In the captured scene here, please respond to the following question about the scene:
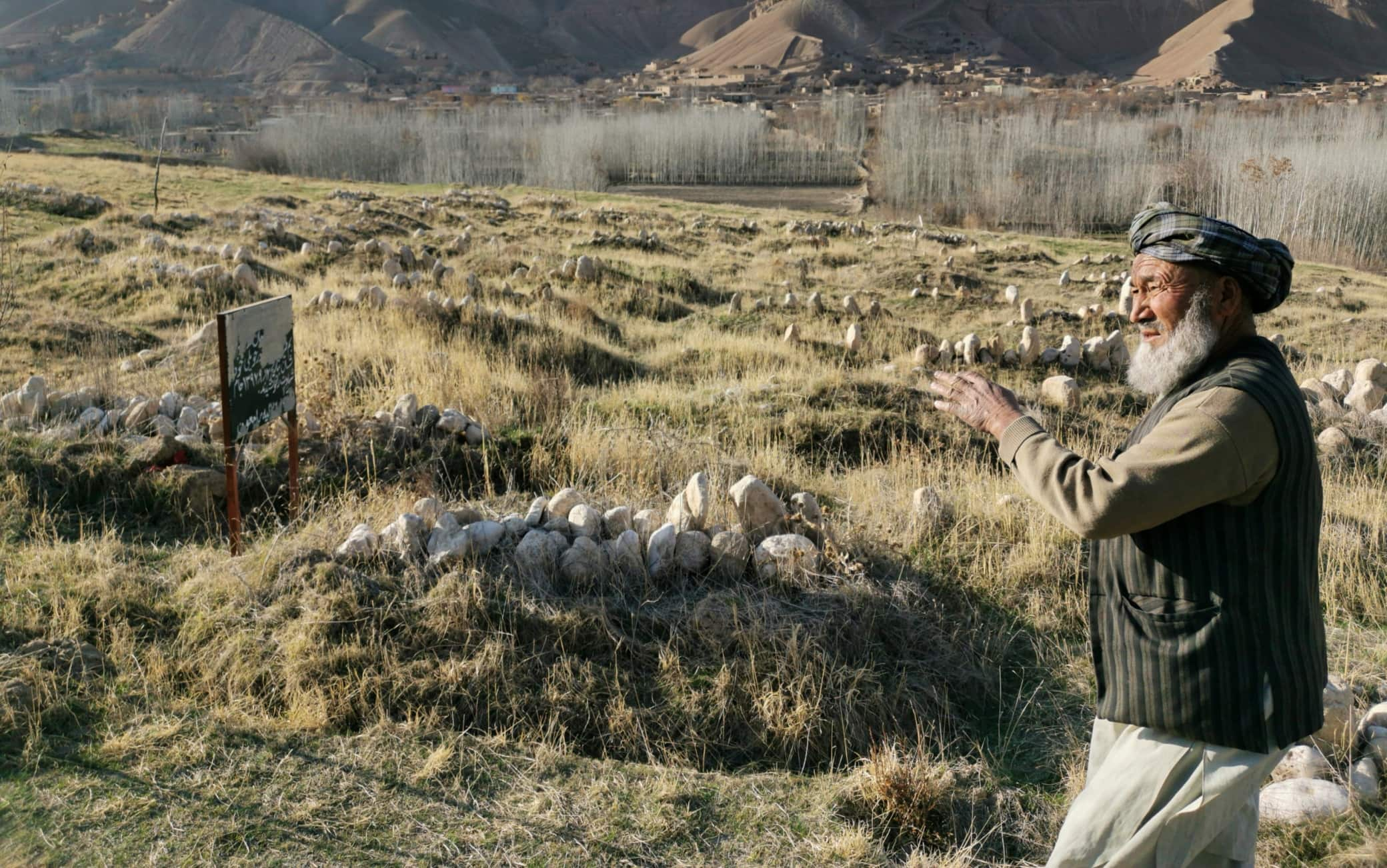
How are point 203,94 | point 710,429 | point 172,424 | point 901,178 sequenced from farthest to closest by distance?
point 203,94 < point 901,178 < point 710,429 < point 172,424

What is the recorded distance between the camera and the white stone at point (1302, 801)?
3.47 m

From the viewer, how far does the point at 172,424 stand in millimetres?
6832

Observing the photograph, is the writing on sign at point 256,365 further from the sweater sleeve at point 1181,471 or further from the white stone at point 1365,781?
the white stone at point 1365,781

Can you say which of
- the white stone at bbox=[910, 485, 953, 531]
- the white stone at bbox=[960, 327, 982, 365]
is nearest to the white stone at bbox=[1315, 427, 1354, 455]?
the white stone at bbox=[960, 327, 982, 365]

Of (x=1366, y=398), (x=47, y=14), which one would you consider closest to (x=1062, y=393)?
(x=1366, y=398)

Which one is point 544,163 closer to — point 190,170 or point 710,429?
point 190,170

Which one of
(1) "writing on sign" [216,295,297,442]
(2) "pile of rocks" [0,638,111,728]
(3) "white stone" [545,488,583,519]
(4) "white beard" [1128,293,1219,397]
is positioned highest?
(4) "white beard" [1128,293,1219,397]

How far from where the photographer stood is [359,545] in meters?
4.86

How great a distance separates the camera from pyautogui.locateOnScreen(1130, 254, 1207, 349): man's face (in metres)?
2.58

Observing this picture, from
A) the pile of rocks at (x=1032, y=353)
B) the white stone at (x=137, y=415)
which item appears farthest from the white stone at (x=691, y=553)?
the pile of rocks at (x=1032, y=353)

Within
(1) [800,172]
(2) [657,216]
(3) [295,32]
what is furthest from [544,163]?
(3) [295,32]

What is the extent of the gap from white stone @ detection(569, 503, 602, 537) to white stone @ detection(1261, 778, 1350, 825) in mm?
3012

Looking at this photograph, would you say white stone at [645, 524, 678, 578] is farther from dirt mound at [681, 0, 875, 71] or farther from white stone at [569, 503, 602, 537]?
dirt mound at [681, 0, 875, 71]

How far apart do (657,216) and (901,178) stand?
1488 cm
